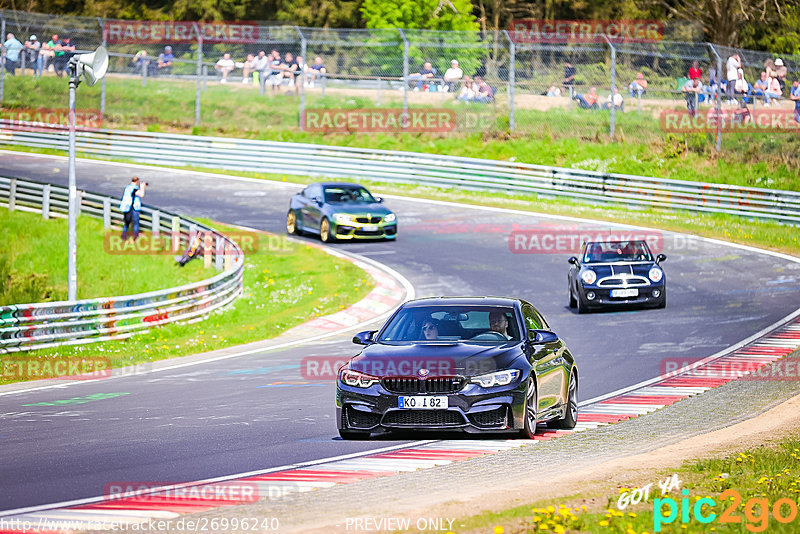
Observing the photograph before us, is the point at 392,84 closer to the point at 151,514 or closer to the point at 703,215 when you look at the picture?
the point at 703,215

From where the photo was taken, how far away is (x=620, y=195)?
34594mm

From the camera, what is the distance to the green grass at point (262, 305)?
766 inches

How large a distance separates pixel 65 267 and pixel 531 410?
67.2 feet

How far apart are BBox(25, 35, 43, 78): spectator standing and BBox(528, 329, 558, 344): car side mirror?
34792mm

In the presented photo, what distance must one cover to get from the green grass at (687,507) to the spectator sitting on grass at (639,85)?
2710cm

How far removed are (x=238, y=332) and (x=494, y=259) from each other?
7956 mm

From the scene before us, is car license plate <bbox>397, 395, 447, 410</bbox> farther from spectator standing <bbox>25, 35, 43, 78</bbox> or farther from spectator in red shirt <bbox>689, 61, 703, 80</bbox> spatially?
spectator standing <bbox>25, 35, 43, 78</bbox>

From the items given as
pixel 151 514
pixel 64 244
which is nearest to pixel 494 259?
pixel 64 244

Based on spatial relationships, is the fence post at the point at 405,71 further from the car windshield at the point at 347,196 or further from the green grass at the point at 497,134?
the car windshield at the point at 347,196

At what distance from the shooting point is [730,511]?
7648mm

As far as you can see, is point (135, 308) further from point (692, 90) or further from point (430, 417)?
point (692, 90)

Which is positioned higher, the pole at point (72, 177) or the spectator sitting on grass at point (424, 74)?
the spectator sitting on grass at point (424, 74)

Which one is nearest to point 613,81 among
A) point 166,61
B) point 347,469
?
point 166,61

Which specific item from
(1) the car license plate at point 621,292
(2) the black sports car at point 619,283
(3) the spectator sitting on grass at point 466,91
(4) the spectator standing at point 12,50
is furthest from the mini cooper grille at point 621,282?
(4) the spectator standing at point 12,50
